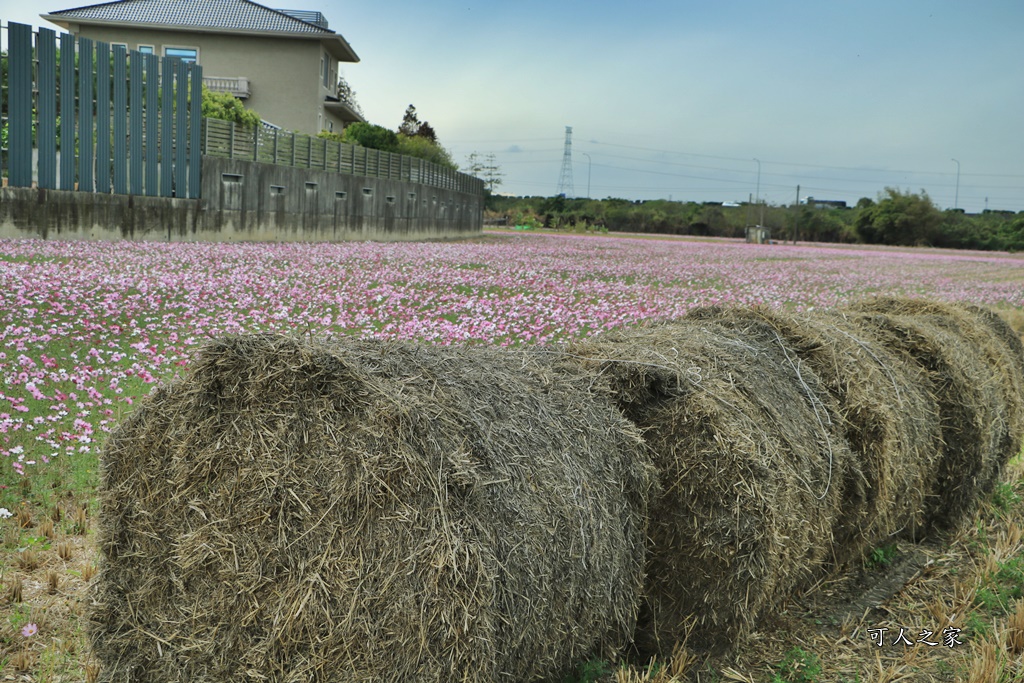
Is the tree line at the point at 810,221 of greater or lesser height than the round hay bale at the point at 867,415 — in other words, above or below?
above

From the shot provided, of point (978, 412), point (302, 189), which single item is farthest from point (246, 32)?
point (978, 412)

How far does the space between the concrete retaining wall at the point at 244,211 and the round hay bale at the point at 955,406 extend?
17856 millimetres

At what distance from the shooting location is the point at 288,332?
334 centimetres

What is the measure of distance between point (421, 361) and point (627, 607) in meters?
1.36

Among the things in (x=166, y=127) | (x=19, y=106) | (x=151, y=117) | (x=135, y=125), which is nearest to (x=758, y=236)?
(x=166, y=127)

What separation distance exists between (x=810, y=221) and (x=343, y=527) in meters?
79.6

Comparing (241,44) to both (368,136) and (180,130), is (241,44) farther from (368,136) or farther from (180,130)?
(180,130)

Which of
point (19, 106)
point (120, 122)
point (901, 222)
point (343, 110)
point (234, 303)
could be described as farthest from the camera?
point (901, 222)

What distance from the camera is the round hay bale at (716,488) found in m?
3.93

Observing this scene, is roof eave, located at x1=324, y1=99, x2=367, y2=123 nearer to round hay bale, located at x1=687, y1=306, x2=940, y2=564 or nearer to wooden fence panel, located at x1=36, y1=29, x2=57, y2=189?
wooden fence panel, located at x1=36, y1=29, x2=57, y2=189

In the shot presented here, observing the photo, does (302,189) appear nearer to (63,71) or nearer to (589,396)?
(63,71)

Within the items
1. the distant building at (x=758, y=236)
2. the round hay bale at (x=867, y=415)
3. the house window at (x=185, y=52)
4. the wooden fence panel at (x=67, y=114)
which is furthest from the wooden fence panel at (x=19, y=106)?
the distant building at (x=758, y=236)

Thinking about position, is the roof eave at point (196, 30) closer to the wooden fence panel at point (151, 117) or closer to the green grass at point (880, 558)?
the wooden fence panel at point (151, 117)

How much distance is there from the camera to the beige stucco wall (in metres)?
46.3
